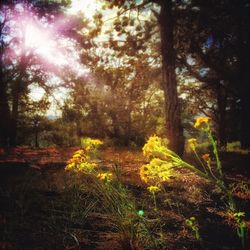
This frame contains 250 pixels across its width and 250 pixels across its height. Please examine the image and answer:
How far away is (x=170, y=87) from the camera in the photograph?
863 centimetres

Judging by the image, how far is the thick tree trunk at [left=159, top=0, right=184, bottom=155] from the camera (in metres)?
8.62

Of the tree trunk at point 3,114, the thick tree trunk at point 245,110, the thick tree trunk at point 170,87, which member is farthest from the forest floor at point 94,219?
the tree trunk at point 3,114

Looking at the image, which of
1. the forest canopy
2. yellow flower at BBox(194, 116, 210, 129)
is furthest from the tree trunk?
yellow flower at BBox(194, 116, 210, 129)

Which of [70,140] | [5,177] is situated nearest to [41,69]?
[70,140]

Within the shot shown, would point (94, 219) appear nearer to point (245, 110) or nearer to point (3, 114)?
point (245, 110)

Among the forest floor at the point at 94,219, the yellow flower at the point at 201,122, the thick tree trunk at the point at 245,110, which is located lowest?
the forest floor at the point at 94,219

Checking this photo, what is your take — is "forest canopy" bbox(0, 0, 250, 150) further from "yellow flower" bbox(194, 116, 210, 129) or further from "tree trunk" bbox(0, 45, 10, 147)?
"yellow flower" bbox(194, 116, 210, 129)

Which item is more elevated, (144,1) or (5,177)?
(144,1)

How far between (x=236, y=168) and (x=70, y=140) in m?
12.8

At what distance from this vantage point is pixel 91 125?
836 inches

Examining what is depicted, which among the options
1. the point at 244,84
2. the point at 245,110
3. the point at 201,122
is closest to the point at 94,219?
the point at 201,122

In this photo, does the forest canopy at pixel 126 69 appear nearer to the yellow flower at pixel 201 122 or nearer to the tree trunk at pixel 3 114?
the tree trunk at pixel 3 114

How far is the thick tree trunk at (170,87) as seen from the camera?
28.3 feet

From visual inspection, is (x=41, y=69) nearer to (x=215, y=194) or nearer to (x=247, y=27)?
(x=247, y=27)
